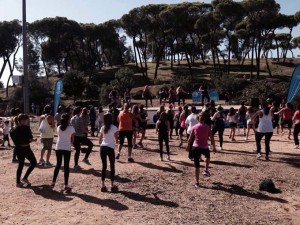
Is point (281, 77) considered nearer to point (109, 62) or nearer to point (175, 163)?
point (109, 62)

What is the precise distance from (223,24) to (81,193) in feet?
152

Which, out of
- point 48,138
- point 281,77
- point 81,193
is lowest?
point 81,193

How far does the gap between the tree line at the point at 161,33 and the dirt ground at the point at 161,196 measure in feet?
129

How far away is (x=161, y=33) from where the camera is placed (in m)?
55.2

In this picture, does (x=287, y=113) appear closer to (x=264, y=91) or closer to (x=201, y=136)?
(x=201, y=136)

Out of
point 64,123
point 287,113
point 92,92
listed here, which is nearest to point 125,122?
point 64,123

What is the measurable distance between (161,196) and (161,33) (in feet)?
157

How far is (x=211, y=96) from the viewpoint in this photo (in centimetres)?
2950

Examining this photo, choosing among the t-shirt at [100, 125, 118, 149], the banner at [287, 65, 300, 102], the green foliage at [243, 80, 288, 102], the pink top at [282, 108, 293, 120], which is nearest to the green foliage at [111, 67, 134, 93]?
the green foliage at [243, 80, 288, 102]

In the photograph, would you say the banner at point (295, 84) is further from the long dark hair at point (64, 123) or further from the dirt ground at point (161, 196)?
the long dark hair at point (64, 123)

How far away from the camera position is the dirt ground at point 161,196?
7586mm

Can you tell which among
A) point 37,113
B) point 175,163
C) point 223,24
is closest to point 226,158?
point 175,163

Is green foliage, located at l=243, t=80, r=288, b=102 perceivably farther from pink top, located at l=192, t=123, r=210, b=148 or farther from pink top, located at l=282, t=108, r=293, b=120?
pink top, located at l=192, t=123, r=210, b=148

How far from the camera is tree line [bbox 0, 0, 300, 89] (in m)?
49.9
